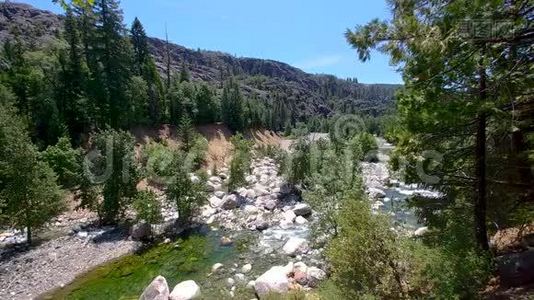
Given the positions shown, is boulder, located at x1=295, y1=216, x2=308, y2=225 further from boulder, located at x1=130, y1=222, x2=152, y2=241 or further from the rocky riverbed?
boulder, located at x1=130, y1=222, x2=152, y2=241

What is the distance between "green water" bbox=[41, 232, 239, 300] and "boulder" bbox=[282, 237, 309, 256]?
113 inches

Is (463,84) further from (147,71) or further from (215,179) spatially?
(147,71)

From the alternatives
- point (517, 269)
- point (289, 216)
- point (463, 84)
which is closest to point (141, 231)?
point (289, 216)

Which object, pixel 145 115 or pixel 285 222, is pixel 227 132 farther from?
pixel 285 222

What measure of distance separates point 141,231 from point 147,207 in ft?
5.13

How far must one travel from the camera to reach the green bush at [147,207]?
21.2m

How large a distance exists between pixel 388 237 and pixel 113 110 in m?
36.9

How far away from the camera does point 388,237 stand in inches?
328

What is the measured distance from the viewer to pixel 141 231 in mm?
21391

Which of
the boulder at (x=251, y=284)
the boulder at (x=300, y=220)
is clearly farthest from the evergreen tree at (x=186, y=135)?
the boulder at (x=251, y=284)

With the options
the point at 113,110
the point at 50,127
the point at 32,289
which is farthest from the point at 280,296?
the point at 113,110

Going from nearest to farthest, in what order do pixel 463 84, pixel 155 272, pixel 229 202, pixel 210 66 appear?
pixel 463 84 → pixel 155 272 → pixel 229 202 → pixel 210 66

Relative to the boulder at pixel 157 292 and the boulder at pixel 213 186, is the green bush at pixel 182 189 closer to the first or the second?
the boulder at pixel 213 186

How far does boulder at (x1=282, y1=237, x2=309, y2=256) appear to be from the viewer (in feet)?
59.7
